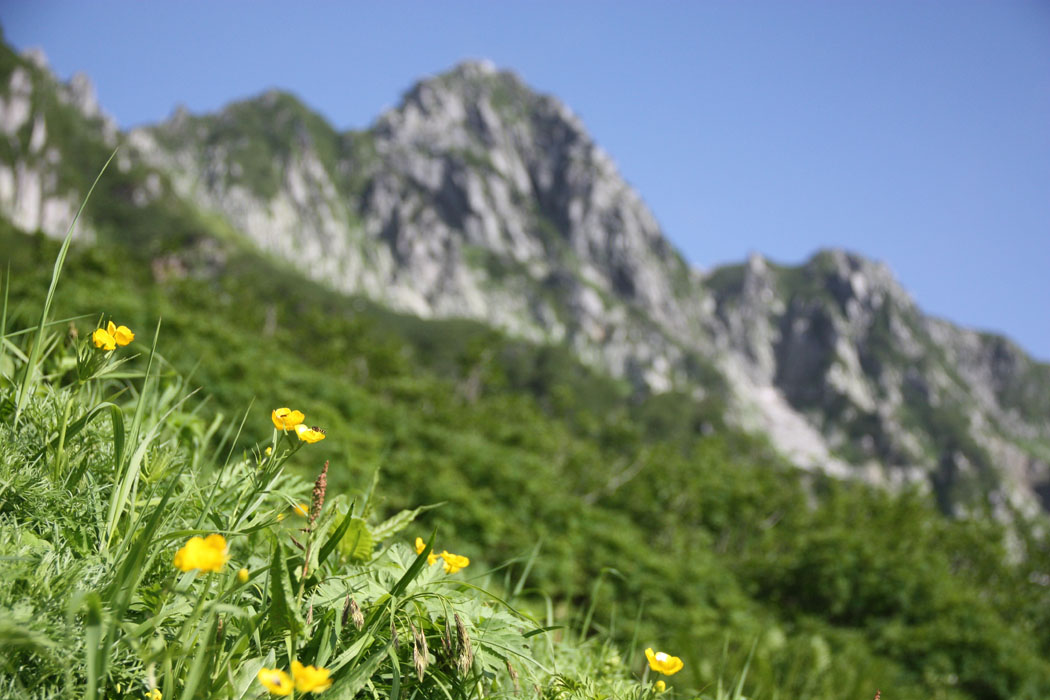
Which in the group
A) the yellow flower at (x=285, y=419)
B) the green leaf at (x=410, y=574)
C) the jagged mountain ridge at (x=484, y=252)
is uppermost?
the jagged mountain ridge at (x=484, y=252)

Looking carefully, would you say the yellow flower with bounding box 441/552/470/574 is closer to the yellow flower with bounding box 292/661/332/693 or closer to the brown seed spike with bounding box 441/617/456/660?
the brown seed spike with bounding box 441/617/456/660

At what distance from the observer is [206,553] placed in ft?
3.15

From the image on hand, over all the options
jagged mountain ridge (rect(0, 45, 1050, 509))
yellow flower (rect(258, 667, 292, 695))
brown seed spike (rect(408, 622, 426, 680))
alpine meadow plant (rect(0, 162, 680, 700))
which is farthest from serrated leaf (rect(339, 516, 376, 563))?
jagged mountain ridge (rect(0, 45, 1050, 509))

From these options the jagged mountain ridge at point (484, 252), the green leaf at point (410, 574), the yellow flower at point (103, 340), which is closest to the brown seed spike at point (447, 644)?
the green leaf at point (410, 574)

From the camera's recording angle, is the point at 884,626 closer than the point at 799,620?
Yes

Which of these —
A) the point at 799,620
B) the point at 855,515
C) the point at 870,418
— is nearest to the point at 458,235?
the point at 870,418

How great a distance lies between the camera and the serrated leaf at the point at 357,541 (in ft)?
5.32

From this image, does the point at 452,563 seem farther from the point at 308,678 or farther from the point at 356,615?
the point at 308,678

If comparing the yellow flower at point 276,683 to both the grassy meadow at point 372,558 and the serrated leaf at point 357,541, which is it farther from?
the serrated leaf at point 357,541

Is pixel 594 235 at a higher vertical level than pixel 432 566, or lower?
higher

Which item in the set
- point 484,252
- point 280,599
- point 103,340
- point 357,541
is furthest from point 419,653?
point 484,252

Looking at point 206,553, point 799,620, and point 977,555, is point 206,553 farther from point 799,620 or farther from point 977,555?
point 977,555

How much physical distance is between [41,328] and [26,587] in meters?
0.65

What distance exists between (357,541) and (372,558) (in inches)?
3.1
